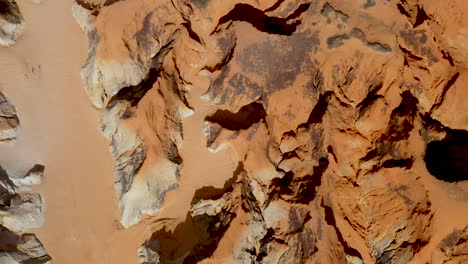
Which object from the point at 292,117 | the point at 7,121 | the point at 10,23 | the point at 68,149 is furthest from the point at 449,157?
the point at 10,23

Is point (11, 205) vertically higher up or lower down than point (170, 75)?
lower down

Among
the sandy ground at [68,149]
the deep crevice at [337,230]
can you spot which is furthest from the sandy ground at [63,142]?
the deep crevice at [337,230]

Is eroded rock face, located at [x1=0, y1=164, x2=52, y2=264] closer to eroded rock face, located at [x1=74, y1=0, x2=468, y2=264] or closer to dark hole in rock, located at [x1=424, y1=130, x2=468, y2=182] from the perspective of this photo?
eroded rock face, located at [x1=74, y1=0, x2=468, y2=264]

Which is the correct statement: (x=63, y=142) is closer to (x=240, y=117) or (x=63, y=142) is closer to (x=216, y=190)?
(x=216, y=190)

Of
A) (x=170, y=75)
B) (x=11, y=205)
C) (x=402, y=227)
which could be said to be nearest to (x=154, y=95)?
(x=170, y=75)

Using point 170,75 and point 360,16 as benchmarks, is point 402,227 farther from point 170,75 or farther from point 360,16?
point 170,75

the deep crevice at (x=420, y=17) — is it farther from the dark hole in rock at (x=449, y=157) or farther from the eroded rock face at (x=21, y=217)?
the eroded rock face at (x=21, y=217)

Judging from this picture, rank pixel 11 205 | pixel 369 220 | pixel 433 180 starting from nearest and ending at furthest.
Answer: pixel 433 180, pixel 369 220, pixel 11 205
